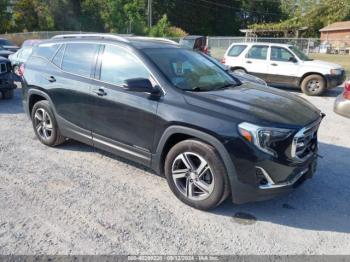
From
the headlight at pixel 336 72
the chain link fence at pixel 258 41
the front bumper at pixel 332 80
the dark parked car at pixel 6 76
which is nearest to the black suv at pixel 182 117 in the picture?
the dark parked car at pixel 6 76

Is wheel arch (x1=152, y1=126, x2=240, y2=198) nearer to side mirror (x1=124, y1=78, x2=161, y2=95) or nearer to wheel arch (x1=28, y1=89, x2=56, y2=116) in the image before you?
side mirror (x1=124, y1=78, x2=161, y2=95)

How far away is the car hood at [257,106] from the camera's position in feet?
11.2

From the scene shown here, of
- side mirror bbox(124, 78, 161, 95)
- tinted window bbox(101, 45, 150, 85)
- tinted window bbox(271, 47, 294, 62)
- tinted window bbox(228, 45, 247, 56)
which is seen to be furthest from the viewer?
tinted window bbox(228, 45, 247, 56)

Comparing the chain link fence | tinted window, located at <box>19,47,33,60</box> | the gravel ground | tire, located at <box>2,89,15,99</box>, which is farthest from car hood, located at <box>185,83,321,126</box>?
the chain link fence

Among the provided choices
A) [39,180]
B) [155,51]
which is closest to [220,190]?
[155,51]

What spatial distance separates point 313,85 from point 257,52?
2295mm

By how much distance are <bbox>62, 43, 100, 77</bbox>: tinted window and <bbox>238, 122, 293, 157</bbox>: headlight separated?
2.37 meters

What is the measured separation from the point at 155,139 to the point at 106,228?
1.12 m

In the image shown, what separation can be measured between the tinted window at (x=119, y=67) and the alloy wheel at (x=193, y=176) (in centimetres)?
109

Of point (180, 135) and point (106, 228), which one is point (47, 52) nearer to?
point (180, 135)

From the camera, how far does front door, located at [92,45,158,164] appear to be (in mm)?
3967

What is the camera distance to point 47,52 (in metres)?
5.40

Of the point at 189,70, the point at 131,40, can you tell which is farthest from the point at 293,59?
the point at 131,40

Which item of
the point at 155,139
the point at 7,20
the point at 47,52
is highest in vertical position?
the point at 7,20
